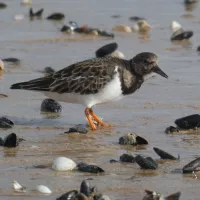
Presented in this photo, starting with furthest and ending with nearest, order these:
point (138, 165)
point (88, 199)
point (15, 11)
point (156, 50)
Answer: point (15, 11)
point (156, 50)
point (138, 165)
point (88, 199)

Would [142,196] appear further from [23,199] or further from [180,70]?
[180,70]

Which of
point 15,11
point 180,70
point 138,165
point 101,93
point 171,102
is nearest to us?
point 138,165

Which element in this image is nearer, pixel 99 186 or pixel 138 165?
pixel 99 186

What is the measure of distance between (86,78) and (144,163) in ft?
5.88

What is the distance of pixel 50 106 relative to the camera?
25.3ft

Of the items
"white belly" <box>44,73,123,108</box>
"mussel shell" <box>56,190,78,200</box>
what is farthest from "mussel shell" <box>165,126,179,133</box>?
"mussel shell" <box>56,190,78,200</box>

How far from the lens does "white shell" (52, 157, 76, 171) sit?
18.7ft

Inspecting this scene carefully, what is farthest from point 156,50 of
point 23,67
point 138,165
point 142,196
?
point 142,196

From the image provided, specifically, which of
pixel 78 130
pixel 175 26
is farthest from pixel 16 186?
pixel 175 26

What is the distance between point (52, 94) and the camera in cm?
746

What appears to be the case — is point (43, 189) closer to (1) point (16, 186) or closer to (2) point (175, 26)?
(1) point (16, 186)

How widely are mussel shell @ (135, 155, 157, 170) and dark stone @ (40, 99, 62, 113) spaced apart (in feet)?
6.77

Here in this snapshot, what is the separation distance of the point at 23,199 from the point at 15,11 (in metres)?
8.12

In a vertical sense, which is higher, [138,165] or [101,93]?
[101,93]
